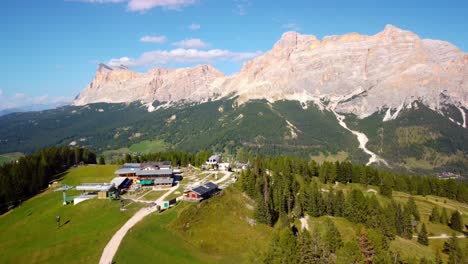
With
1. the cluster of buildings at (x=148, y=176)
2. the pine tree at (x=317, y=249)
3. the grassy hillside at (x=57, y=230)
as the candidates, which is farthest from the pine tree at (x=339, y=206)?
the grassy hillside at (x=57, y=230)

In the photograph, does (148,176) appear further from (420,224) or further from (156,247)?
(420,224)

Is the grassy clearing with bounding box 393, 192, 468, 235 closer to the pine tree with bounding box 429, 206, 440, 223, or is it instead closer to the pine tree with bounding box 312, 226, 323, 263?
the pine tree with bounding box 429, 206, 440, 223

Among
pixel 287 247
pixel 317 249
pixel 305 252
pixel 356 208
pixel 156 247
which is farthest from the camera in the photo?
pixel 356 208

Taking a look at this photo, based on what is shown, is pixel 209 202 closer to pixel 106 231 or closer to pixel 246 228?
pixel 246 228

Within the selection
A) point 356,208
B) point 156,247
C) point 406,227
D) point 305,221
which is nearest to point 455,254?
→ point 406,227

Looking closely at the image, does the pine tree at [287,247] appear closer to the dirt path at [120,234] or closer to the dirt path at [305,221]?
the dirt path at [120,234]
